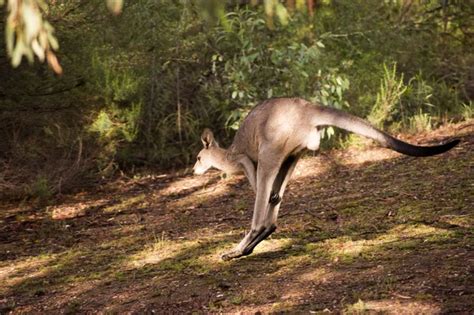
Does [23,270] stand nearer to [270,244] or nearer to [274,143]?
[270,244]

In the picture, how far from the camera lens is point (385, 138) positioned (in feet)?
17.1

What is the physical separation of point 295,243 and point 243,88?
15.8 feet

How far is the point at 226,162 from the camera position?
6.71m

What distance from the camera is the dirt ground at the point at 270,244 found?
4.98 m

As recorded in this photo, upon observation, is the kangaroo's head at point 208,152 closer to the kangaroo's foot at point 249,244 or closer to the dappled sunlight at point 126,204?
the kangaroo's foot at point 249,244

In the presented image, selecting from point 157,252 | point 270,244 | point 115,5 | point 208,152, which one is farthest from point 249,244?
point 115,5

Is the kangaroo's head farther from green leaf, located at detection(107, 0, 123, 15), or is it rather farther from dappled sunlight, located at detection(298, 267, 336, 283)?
green leaf, located at detection(107, 0, 123, 15)

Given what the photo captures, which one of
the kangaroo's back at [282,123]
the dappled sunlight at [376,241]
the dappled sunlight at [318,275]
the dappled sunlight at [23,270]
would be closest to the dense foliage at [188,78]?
the dappled sunlight at [23,270]

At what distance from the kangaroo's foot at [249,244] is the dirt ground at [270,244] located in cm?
9

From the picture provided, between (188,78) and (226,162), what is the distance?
18.7ft

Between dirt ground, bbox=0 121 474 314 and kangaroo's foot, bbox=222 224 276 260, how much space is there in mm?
91

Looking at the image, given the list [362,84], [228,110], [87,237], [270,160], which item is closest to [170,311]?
[270,160]

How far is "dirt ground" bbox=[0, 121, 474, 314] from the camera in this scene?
16.3 feet

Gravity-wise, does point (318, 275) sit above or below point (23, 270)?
above
